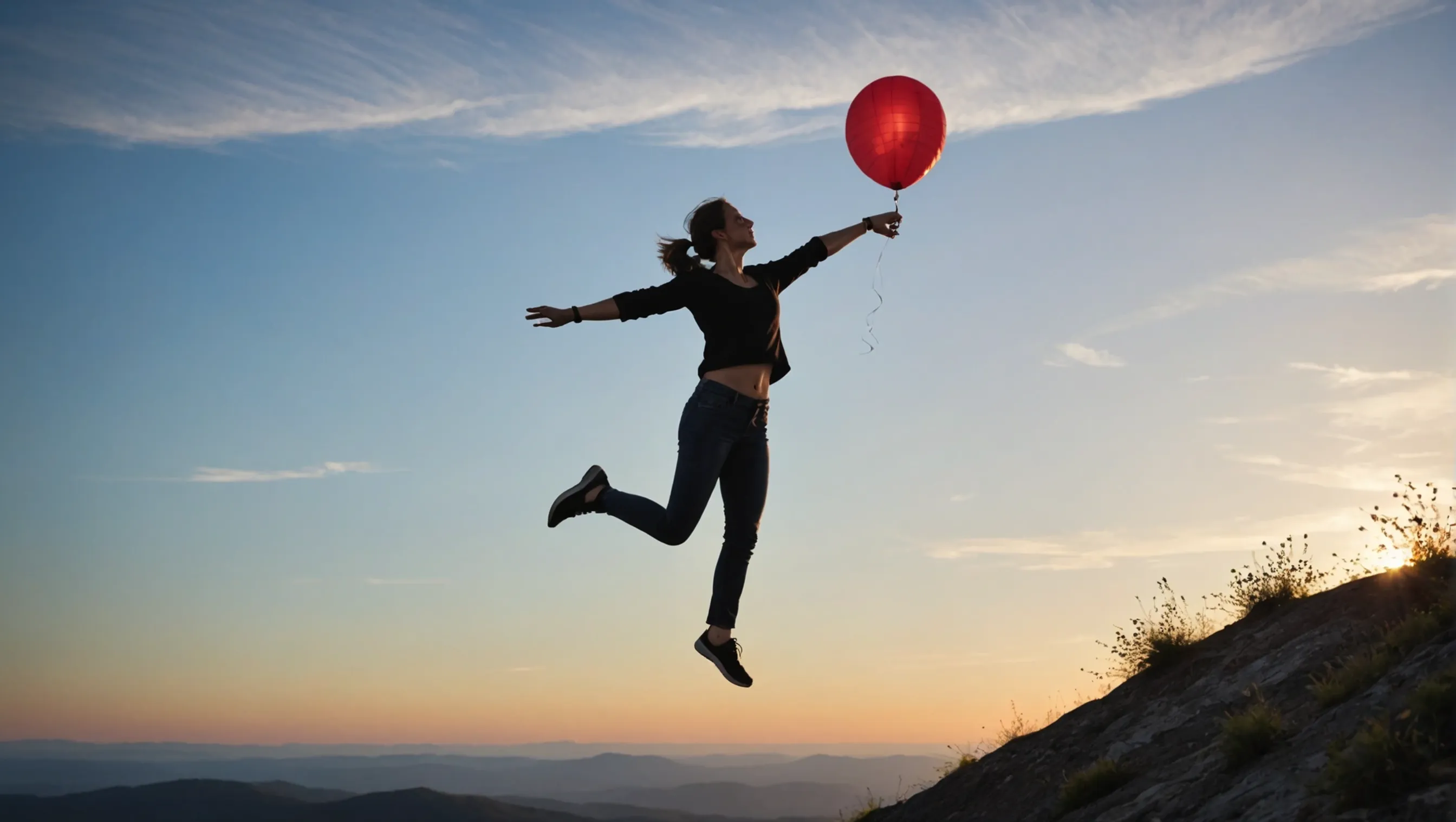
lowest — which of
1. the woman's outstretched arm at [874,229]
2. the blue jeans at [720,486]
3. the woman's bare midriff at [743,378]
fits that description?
the blue jeans at [720,486]

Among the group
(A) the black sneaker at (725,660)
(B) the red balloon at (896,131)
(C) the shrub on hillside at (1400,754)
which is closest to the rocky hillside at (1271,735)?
(C) the shrub on hillside at (1400,754)

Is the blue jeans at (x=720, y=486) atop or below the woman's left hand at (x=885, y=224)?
below

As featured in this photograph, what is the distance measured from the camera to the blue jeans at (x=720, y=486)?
723cm

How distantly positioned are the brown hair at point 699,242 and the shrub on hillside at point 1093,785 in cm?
462

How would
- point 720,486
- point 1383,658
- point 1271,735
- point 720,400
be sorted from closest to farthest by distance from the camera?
point 1271,735 → point 1383,658 → point 720,400 → point 720,486

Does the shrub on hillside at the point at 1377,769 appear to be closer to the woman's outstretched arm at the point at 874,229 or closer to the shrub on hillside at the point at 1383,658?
Answer: the shrub on hillside at the point at 1383,658

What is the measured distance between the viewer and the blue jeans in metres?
7.23

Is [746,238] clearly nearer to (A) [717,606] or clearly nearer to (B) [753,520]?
(B) [753,520]

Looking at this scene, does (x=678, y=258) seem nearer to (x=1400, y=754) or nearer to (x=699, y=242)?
(x=699, y=242)

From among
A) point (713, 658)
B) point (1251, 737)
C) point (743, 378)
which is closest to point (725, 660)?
point (713, 658)

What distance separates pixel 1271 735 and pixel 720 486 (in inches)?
148

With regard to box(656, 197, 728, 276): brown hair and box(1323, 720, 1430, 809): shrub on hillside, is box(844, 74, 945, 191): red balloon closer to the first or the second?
box(656, 197, 728, 276): brown hair

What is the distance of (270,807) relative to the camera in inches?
4550

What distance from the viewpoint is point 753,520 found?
7.68m
